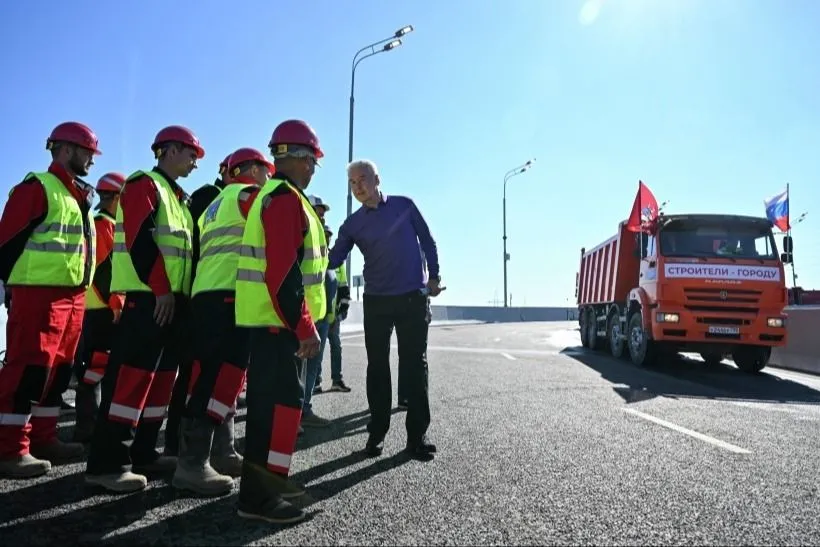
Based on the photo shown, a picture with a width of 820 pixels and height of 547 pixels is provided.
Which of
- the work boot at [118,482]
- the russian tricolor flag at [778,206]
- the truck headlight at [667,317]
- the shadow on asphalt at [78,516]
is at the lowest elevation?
Result: the shadow on asphalt at [78,516]

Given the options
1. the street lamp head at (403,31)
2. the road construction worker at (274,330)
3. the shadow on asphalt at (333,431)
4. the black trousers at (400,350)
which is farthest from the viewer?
the street lamp head at (403,31)

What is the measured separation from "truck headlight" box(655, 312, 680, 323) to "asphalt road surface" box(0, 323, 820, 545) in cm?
365

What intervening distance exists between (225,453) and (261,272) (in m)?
1.32

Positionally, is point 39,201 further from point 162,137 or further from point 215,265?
point 215,265

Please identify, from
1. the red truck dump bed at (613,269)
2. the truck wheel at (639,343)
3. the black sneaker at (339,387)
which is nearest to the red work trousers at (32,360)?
the black sneaker at (339,387)

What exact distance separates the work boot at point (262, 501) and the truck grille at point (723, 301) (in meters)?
8.38

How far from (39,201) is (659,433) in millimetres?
4647

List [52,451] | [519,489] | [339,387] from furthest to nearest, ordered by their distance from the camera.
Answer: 1. [339,387]
2. [52,451]
3. [519,489]

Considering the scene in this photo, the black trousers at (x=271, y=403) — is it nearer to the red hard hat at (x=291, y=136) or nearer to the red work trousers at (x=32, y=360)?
the red hard hat at (x=291, y=136)

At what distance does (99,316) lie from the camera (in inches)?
181

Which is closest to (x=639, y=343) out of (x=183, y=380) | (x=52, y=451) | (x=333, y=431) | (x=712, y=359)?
(x=712, y=359)

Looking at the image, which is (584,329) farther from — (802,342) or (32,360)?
(32,360)

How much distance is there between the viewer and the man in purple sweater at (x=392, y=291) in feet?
12.8

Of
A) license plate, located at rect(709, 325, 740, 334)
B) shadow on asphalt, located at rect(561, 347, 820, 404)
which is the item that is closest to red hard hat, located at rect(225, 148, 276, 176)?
shadow on asphalt, located at rect(561, 347, 820, 404)
